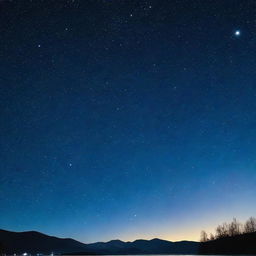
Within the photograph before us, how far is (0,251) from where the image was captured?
125 meters

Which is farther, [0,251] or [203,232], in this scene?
[203,232]

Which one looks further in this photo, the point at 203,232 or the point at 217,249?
the point at 203,232

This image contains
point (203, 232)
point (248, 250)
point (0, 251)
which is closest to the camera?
point (248, 250)

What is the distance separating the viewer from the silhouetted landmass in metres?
106

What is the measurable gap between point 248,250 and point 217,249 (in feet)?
76.6

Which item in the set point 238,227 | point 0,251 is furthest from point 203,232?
point 0,251

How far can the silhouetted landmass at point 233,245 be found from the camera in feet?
347

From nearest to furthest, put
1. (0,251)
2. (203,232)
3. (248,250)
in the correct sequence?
(248,250), (0,251), (203,232)

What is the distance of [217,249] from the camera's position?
126m

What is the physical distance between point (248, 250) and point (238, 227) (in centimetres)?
2632

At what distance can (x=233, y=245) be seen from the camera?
382ft

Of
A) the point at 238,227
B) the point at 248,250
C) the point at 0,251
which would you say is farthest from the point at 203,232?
the point at 0,251

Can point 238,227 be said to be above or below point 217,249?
above

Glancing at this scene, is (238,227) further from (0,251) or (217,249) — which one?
(0,251)
